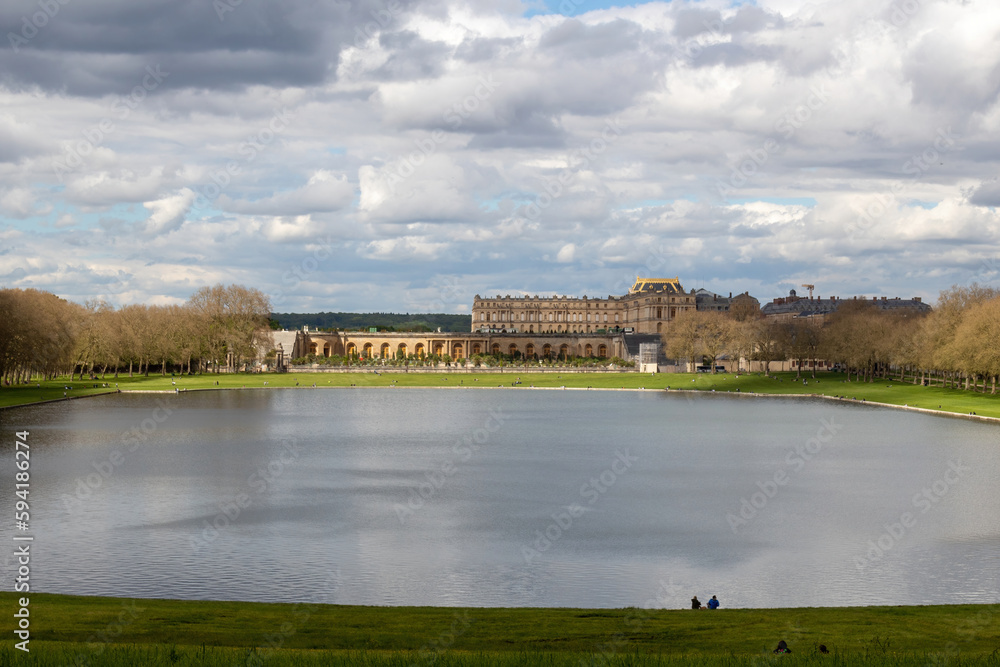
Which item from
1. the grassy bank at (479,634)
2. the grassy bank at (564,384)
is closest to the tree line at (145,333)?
the grassy bank at (564,384)


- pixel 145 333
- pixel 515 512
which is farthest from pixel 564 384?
pixel 515 512

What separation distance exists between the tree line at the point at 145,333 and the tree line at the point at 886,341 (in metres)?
71.8

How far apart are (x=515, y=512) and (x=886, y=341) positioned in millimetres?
100072

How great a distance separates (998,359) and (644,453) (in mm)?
52785

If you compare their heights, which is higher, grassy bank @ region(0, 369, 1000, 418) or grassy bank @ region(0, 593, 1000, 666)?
grassy bank @ region(0, 369, 1000, 418)

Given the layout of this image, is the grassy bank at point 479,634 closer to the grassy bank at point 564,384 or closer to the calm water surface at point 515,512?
the calm water surface at point 515,512

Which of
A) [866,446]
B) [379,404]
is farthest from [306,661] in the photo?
[379,404]

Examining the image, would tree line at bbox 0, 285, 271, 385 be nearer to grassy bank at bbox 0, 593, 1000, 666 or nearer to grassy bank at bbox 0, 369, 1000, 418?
grassy bank at bbox 0, 369, 1000, 418

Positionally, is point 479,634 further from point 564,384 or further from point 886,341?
point 564,384

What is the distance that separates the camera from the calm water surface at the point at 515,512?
2809cm

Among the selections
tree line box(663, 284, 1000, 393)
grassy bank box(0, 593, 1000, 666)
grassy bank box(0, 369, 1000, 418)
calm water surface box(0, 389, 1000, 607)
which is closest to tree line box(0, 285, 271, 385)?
grassy bank box(0, 369, 1000, 418)

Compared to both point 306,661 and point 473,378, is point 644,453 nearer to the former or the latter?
point 306,661

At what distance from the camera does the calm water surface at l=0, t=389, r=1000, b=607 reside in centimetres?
2809

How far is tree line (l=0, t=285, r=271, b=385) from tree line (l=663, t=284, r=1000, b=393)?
71823 millimetres
